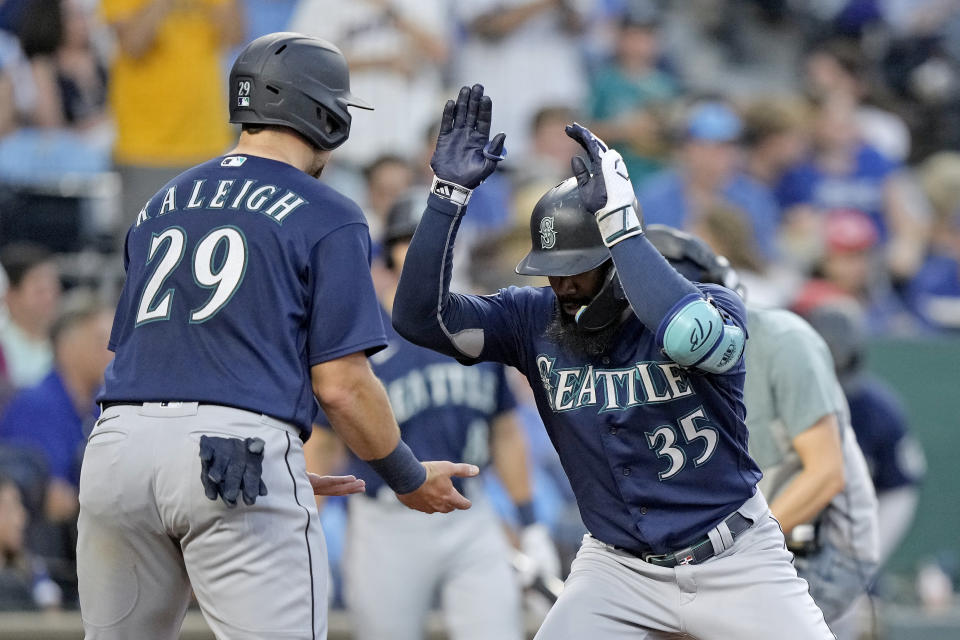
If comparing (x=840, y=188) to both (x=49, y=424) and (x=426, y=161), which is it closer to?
(x=426, y=161)

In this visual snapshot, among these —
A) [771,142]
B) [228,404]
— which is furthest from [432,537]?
[771,142]

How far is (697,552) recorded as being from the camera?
4160 mm

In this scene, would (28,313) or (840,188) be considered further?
(840,188)

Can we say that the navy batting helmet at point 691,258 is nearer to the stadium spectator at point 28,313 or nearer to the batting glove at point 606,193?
the batting glove at point 606,193

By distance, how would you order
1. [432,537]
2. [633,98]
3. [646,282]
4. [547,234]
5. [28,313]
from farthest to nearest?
[633,98] < [28,313] < [432,537] < [547,234] < [646,282]

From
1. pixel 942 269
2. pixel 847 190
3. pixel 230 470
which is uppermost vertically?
pixel 230 470

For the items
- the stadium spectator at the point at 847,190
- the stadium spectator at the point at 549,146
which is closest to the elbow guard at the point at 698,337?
the stadium spectator at the point at 549,146

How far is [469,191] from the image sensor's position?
13.5ft

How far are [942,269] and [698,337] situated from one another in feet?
21.9

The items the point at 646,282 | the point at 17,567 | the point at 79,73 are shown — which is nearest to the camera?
the point at 646,282

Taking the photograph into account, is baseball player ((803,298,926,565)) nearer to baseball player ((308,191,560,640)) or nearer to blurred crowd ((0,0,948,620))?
blurred crowd ((0,0,948,620))

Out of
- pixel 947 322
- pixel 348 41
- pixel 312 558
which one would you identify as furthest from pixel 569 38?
pixel 312 558

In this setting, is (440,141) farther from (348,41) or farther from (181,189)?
(348,41)

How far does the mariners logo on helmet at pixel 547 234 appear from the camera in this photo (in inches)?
165
